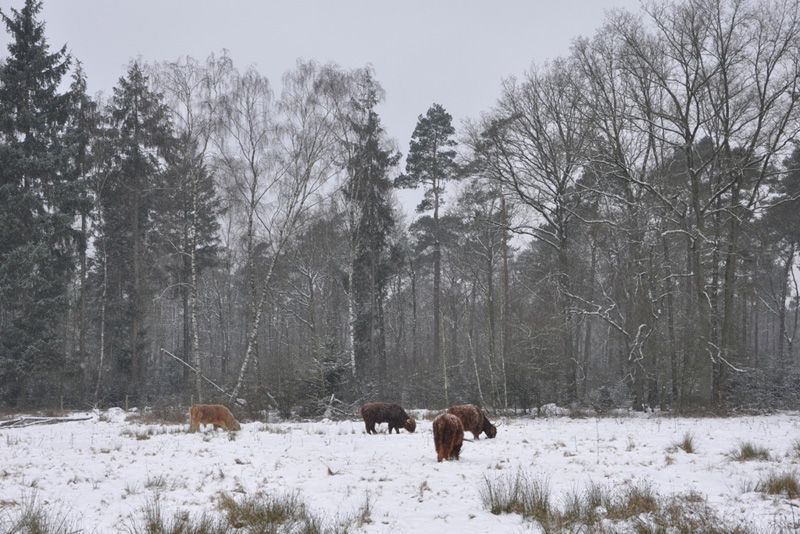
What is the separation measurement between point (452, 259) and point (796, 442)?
26118 millimetres

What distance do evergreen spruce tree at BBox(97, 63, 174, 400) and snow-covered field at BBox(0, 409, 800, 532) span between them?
1622 centimetres

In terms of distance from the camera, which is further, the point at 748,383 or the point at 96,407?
the point at 96,407

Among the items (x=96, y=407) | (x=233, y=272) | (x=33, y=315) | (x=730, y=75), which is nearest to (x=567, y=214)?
(x=730, y=75)


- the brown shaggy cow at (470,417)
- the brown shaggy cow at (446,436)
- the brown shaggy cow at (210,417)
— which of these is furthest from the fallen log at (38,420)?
the brown shaggy cow at (446,436)

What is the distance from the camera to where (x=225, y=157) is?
23156 millimetres

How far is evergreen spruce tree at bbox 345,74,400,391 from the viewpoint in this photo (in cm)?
2650

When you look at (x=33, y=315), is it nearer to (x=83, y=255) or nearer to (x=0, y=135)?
(x=83, y=255)

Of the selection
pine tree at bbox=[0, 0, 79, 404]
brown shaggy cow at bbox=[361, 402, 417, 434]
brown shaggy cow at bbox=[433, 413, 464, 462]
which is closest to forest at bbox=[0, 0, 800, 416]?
pine tree at bbox=[0, 0, 79, 404]

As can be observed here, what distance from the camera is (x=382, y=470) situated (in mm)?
8789

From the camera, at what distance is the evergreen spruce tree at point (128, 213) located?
2883cm

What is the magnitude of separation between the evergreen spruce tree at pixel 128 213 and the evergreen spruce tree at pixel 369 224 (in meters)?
9.90

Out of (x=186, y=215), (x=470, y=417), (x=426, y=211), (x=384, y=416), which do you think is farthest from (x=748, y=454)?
(x=426, y=211)

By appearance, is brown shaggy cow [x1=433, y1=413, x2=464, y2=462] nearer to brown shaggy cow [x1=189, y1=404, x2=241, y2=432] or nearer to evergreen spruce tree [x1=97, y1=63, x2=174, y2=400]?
brown shaggy cow [x1=189, y1=404, x2=241, y2=432]

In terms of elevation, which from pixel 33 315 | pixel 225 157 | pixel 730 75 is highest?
pixel 730 75
